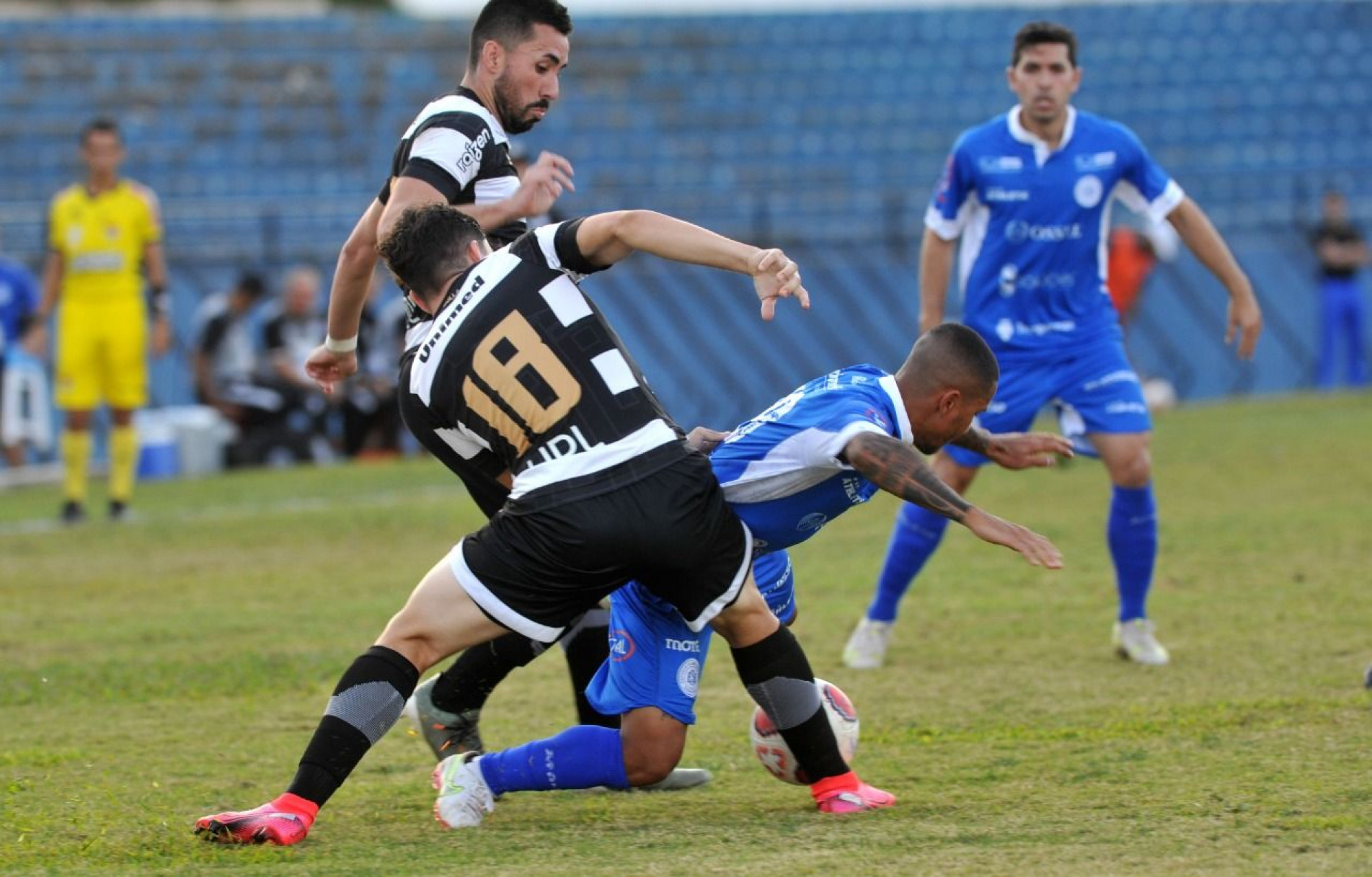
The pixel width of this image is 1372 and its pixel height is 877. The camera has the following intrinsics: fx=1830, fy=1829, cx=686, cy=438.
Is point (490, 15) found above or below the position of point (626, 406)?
above

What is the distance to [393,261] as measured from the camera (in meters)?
4.91

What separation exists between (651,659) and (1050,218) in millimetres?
3309

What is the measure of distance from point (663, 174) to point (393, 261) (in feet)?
63.3

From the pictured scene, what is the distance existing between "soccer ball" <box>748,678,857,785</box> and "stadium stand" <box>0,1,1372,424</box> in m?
13.8

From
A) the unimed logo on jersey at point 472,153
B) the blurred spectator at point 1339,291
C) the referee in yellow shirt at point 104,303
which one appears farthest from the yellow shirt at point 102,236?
the blurred spectator at point 1339,291

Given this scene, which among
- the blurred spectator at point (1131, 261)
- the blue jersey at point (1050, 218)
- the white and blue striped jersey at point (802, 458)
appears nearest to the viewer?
the white and blue striped jersey at point (802, 458)

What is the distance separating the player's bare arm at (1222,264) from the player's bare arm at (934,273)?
924 mm

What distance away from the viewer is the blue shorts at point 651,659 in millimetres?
4996

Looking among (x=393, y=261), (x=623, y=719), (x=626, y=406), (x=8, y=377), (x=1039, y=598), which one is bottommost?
(x=8, y=377)

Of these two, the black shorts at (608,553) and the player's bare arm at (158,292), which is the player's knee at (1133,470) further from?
the player's bare arm at (158,292)

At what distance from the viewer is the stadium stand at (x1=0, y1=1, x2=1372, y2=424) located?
791 inches

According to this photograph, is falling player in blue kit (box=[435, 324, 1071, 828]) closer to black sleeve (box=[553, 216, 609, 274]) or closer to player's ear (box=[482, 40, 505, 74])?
black sleeve (box=[553, 216, 609, 274])

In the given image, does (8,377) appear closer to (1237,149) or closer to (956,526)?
(956,526)

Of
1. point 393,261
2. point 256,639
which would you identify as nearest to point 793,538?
point 393,261
